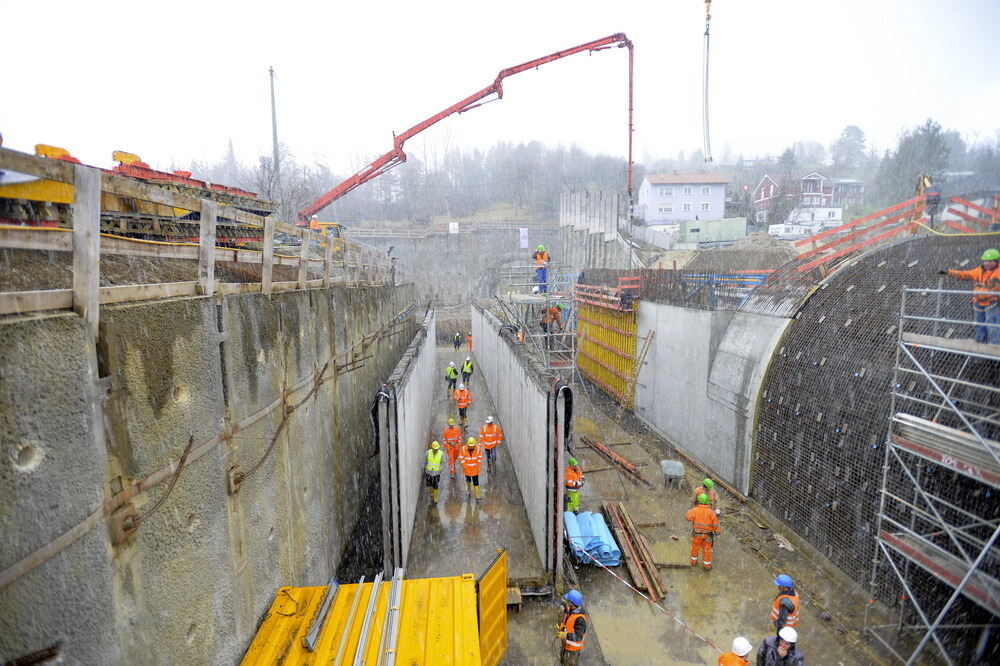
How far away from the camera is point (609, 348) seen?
1948 centimetres

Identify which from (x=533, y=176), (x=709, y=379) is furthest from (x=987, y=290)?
(x=533, y=176)

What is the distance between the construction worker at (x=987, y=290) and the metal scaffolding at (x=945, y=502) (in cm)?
16

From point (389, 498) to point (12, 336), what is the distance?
15.8ft

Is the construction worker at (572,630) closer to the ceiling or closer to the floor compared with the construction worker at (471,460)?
closer to the floor

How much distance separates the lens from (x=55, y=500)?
7.61ft

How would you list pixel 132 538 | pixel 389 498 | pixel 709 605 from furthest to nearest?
pixel 709 605 → pixel 389 498 → pixel 132 538

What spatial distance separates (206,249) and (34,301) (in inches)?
55.1

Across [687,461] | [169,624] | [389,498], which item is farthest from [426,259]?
[169,624]

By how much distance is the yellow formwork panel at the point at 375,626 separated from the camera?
11.6 ft

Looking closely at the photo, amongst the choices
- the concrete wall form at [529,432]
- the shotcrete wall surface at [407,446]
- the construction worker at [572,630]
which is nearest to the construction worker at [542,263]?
the concrete wall form at [529,432]

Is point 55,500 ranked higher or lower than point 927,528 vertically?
higher

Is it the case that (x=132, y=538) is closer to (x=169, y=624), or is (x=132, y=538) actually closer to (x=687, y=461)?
(x=169, y=624)

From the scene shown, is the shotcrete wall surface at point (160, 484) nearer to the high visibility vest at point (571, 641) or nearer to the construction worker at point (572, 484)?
the high visibility vest at point (571, 641)

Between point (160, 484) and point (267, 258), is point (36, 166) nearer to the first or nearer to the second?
point (160, 484)
